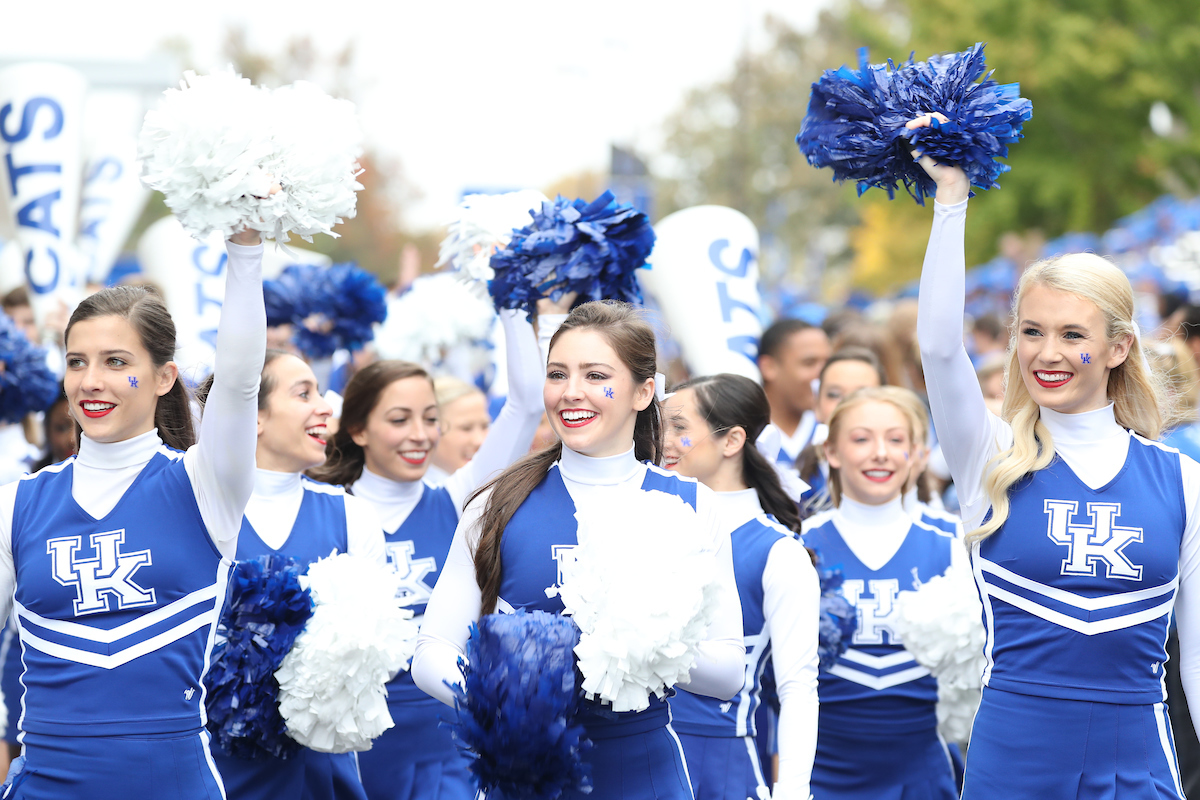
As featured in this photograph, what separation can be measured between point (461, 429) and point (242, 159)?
3048 millimetres

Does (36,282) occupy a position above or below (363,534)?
above

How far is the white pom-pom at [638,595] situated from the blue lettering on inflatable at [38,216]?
5.12 metres

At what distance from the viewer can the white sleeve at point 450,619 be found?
111 inches

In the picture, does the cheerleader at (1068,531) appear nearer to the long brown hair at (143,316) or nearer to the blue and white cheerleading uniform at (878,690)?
the blue and white cheerleading uniform at (878,690)

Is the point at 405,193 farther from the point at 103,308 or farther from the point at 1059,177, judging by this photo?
the point at 103,308

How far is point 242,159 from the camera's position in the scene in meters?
2.68

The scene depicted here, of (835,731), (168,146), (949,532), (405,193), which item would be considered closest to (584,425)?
(168,146)


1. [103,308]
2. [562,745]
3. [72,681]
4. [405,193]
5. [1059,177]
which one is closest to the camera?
[562,745]

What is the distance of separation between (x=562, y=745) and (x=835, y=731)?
183 cm

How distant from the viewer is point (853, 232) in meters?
39.1

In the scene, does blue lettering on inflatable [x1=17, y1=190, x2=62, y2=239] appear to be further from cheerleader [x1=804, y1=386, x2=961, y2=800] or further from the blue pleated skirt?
the blue pleated skirt

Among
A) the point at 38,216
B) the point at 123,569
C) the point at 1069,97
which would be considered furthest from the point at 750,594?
the point at 1069,97

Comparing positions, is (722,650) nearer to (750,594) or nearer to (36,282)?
(750,594)

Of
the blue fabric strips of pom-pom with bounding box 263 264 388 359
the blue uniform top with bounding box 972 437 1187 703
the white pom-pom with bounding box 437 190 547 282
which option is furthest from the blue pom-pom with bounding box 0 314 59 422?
the blue uniform top with bounding box 972 437 1187 703
